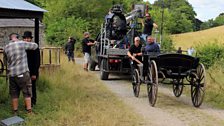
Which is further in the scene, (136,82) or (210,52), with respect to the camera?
(210,52)

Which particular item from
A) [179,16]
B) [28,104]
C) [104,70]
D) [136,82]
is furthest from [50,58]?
[179,16]

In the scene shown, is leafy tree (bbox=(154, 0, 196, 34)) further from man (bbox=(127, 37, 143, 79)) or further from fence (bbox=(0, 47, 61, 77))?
man (bbox=(127, 37, 143, 79))

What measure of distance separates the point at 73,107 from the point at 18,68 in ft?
5.57

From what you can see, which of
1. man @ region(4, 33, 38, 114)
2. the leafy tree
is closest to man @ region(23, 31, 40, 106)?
man @ region(4, 33, 38, 114)

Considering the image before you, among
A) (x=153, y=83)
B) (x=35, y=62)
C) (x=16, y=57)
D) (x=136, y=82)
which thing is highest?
(x=16, y=57)

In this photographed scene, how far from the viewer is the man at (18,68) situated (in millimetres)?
9344

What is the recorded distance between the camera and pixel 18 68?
30.7ft

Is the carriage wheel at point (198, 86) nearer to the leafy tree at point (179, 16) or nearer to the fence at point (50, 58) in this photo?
the fence at point (50, 58)

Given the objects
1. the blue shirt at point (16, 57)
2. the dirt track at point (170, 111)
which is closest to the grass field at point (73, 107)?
the dirt track at point (170, 111)

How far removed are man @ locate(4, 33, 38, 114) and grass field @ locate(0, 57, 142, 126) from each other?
1.38 ft

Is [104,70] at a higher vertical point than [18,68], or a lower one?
lower

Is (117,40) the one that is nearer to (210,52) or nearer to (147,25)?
(147,25)

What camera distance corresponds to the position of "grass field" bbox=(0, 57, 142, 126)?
9.00 m

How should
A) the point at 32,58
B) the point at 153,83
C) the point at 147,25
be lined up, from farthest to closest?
the point at 147,25 < the point at 153,83 < the point at 32,58
